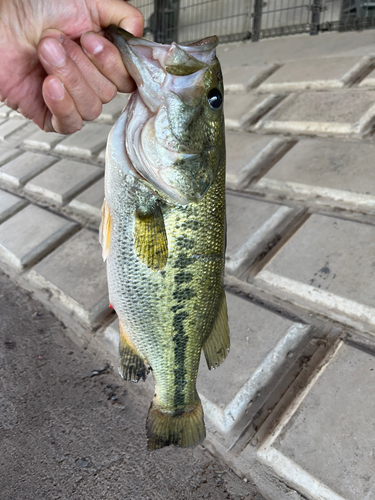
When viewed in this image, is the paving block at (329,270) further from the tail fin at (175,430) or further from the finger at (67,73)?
the finger at (67,73)

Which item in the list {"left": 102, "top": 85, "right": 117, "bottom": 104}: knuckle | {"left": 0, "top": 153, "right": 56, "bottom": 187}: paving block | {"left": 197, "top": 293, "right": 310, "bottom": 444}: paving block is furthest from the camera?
{"left": 0, "top": 153, "right": 56, "bottom": 187}: paving block

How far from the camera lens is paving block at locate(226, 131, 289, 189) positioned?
2.64 meters

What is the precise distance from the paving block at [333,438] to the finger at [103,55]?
1313mm

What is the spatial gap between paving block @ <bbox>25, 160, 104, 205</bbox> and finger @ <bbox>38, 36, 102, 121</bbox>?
213cm

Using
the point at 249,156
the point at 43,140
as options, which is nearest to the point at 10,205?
the point at 43,140

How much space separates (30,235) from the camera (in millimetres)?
2971

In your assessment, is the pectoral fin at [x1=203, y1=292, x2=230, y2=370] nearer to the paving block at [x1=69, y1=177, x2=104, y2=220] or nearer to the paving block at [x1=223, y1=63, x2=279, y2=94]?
the paving block at [x1=69, y1=177, x2=104, y2=220]

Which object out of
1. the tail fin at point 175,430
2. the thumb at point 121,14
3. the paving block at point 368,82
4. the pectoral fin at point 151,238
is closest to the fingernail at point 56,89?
the thumb at point 121,14

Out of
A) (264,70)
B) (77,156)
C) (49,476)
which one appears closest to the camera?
(49,476)

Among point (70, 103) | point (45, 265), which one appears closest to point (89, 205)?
point (45, 265)

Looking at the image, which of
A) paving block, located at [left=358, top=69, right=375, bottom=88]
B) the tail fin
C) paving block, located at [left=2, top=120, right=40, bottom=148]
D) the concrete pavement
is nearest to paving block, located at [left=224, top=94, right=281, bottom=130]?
the concrete pavement

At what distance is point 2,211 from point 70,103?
259 centimetres

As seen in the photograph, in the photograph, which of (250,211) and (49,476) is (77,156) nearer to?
(250,211)

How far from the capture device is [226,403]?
5.17 feet
